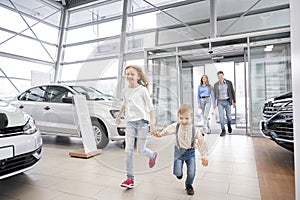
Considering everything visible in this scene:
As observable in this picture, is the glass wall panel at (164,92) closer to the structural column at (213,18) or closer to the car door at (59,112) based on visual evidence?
the structural column at (213,18)

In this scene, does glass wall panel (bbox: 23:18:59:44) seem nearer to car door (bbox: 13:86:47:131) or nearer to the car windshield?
car door (bbox: 13:86:47:131)

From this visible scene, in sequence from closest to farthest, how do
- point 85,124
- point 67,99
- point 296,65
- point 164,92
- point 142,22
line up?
point 296,65, point 85,124, point 67,99, point 164,92, point 142,22

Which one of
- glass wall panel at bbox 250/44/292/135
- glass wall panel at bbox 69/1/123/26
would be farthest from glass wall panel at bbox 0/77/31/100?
glass wall panel at bbox 250/44/292/135

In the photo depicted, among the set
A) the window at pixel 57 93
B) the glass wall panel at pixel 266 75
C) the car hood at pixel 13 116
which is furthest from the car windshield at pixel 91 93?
the glass wall panel at pixel 266 75

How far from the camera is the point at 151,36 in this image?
607 cm

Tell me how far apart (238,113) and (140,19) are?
4060 mm

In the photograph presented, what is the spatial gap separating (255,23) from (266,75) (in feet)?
4.34

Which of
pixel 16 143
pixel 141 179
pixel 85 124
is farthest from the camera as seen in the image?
pixel 85 124

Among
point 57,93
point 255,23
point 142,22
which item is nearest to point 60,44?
point 142,22

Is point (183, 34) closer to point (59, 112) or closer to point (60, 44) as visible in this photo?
point (59, 112)

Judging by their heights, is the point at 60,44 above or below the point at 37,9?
below

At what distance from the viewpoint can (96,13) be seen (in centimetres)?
741

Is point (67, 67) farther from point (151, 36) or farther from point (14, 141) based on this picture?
point (14, 141)

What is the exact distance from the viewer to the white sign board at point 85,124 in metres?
2.85
